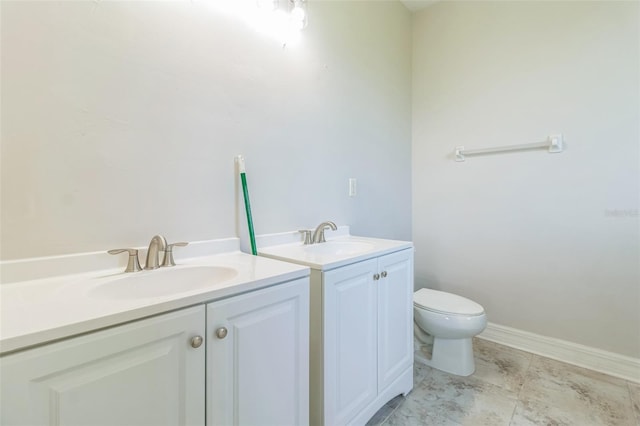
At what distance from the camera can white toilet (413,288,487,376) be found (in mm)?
1659

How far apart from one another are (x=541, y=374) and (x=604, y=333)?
18.9 inches

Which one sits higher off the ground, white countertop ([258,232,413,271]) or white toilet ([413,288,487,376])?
white countertop ([258,232,413,271])

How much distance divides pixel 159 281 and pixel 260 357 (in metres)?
0.44

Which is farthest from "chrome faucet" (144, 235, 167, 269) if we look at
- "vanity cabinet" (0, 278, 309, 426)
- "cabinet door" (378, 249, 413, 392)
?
"cabinet door" (378, 249, 413, 392)

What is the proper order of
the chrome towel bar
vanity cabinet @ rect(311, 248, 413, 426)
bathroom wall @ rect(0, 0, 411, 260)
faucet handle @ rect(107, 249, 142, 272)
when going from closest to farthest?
1. bathroom wall @ rect(0, 0, 411, 260)
2. faucet handle @ rect(107, 249, 142, 272)
3. vanity cabinet @ rect(311, 248, 413, 426)
4. the chrome towel bar

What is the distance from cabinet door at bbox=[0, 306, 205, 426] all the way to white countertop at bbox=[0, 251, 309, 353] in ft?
0.08

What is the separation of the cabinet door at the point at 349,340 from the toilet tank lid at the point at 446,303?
0.65 metres

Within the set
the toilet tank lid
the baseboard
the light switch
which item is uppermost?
the light switch

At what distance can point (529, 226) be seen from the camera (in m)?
2.01

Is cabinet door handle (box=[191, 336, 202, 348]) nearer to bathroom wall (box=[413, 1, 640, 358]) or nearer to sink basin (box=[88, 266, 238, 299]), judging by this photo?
sink basin (box=[88, 266, 238, 299])

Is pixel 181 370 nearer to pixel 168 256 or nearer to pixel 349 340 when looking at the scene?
pixel 168 256

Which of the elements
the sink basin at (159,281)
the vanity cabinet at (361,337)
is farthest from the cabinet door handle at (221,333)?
the vanity cabinet at (361,337)

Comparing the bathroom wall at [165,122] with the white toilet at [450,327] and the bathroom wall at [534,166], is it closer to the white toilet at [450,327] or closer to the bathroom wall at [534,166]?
the white toilet at [450,327]

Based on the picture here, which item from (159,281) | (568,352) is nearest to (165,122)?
(159,281)
